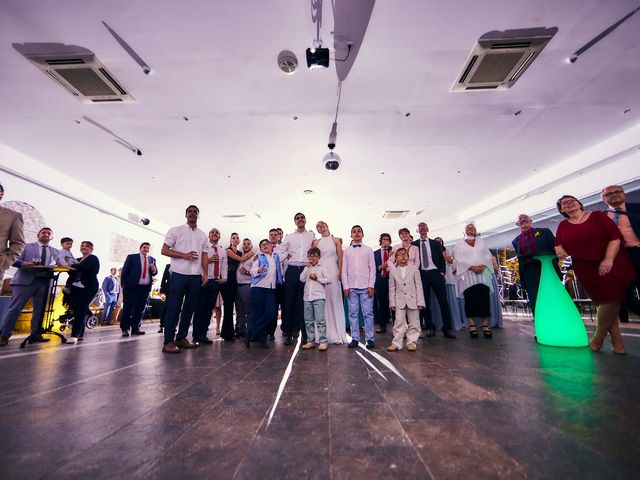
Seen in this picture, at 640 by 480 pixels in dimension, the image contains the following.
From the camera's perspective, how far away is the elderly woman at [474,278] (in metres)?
3.58

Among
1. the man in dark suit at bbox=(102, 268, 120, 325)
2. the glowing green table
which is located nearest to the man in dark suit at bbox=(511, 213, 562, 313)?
the glowing green table

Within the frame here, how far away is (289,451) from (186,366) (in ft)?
5.58

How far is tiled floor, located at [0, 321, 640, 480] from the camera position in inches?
33.4

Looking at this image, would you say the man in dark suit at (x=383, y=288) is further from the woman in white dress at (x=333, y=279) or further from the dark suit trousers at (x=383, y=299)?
the woman in white dress at (x=333, y=279)

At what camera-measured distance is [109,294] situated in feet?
26.4

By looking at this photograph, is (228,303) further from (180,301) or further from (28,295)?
(28,295)

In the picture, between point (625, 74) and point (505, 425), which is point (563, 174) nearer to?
point (625, 74)

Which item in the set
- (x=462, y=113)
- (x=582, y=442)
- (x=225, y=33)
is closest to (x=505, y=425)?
(x=582, y=442)

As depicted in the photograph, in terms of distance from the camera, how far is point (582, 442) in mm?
945

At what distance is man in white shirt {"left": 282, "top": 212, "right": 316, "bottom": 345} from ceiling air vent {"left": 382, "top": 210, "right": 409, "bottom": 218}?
7.64 m

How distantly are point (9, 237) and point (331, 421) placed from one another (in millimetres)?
3081

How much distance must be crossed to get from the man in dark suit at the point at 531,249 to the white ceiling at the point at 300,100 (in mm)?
2432

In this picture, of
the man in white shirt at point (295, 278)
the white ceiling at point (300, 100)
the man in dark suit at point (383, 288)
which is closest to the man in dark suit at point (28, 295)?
the white ceiling at point (300, 100)

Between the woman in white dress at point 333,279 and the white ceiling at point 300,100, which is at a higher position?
the white ceiling at point 300,100
